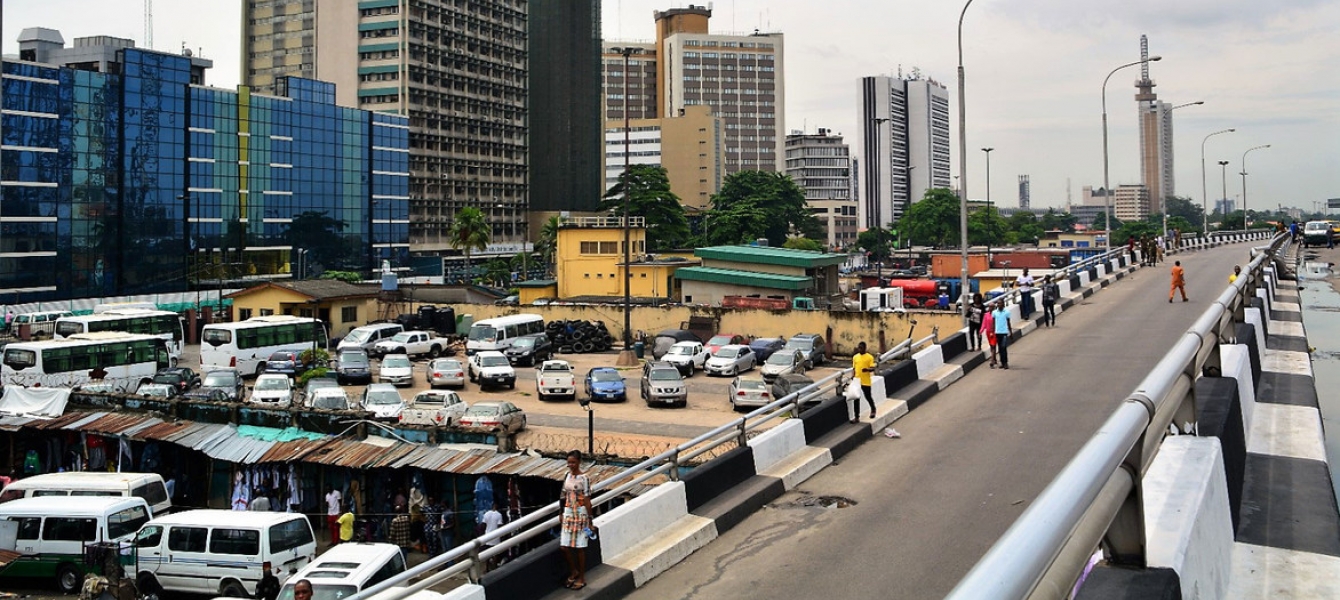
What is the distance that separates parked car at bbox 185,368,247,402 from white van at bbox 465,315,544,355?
12.4 metres

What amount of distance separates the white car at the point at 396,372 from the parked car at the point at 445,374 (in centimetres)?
108

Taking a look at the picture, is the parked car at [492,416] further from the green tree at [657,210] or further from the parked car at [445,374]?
the green tree at [657,210]

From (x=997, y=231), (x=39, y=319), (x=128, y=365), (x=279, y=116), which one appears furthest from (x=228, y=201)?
(x=997, y=231)

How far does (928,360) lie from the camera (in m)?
20.6

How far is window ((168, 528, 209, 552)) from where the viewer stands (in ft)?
65.4

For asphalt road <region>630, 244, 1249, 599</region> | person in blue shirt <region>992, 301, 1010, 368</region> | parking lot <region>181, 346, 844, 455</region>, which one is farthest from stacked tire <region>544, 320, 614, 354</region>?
person in blue shirt <region>992, 301, 1010, 368</region>

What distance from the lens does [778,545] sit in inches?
418

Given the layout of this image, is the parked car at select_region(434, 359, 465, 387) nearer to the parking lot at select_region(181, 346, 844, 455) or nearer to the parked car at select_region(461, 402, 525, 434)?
the parking lot at select_region(181, 346, 844, 455)

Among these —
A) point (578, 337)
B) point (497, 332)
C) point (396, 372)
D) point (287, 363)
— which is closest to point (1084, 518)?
point (396, 372)

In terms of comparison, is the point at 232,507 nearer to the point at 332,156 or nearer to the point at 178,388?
the point at 178,388

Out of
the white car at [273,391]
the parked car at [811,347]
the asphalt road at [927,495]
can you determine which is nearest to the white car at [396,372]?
the white car at [273,391]

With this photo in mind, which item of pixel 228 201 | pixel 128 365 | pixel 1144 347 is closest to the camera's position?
pixel 1144 347

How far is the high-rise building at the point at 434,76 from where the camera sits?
113m

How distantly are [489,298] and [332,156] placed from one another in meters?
43.1
